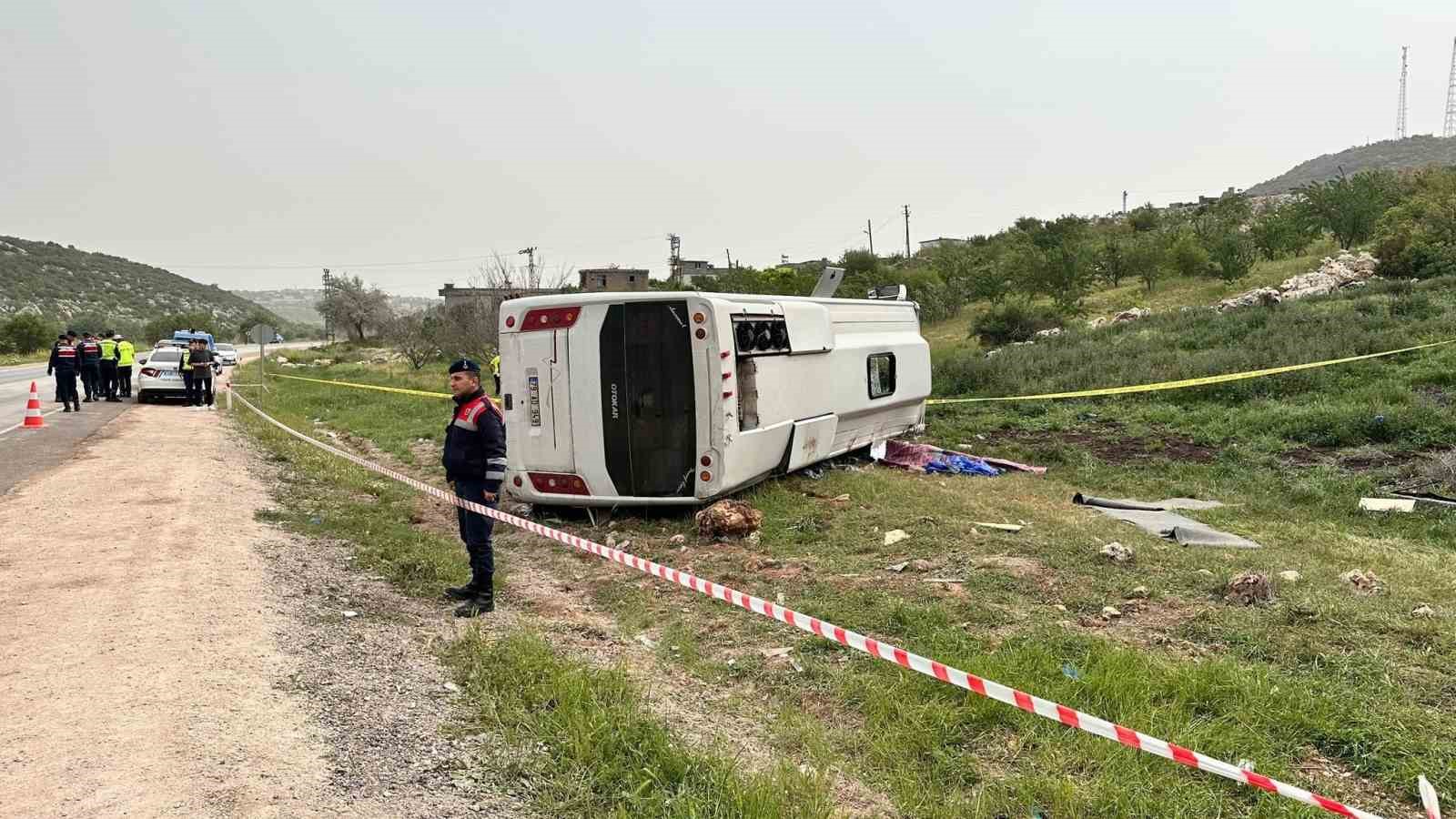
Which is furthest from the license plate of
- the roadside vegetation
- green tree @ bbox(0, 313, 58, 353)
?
green tree @ bbox(0, 313, 58, 353)

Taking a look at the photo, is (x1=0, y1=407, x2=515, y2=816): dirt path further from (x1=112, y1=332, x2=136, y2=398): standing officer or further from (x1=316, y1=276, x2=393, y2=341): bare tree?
(x1=316, y1=276, x2=393, y2=341): bare tree

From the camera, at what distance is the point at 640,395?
8.27 m

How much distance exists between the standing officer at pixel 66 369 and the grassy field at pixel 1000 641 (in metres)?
9.79

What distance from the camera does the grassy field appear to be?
3588 mm

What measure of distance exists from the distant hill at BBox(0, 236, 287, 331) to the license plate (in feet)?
236

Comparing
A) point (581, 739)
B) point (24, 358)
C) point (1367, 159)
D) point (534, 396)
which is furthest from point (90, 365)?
point (1367, 159)

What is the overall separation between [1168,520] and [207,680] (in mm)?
8155

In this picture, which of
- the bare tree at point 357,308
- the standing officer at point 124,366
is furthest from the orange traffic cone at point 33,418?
the bare tree at point 357,308

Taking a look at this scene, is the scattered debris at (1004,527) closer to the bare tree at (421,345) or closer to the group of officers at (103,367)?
the group of officers at (103,367)

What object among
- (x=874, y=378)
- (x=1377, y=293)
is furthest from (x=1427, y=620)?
(x=1377, y=293)

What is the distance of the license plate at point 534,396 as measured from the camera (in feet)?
27.9

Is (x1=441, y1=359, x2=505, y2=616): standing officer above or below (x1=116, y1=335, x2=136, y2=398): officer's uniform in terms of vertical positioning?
below

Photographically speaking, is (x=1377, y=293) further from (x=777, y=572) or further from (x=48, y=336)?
(x=48, y=336)

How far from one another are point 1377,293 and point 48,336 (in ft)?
196
